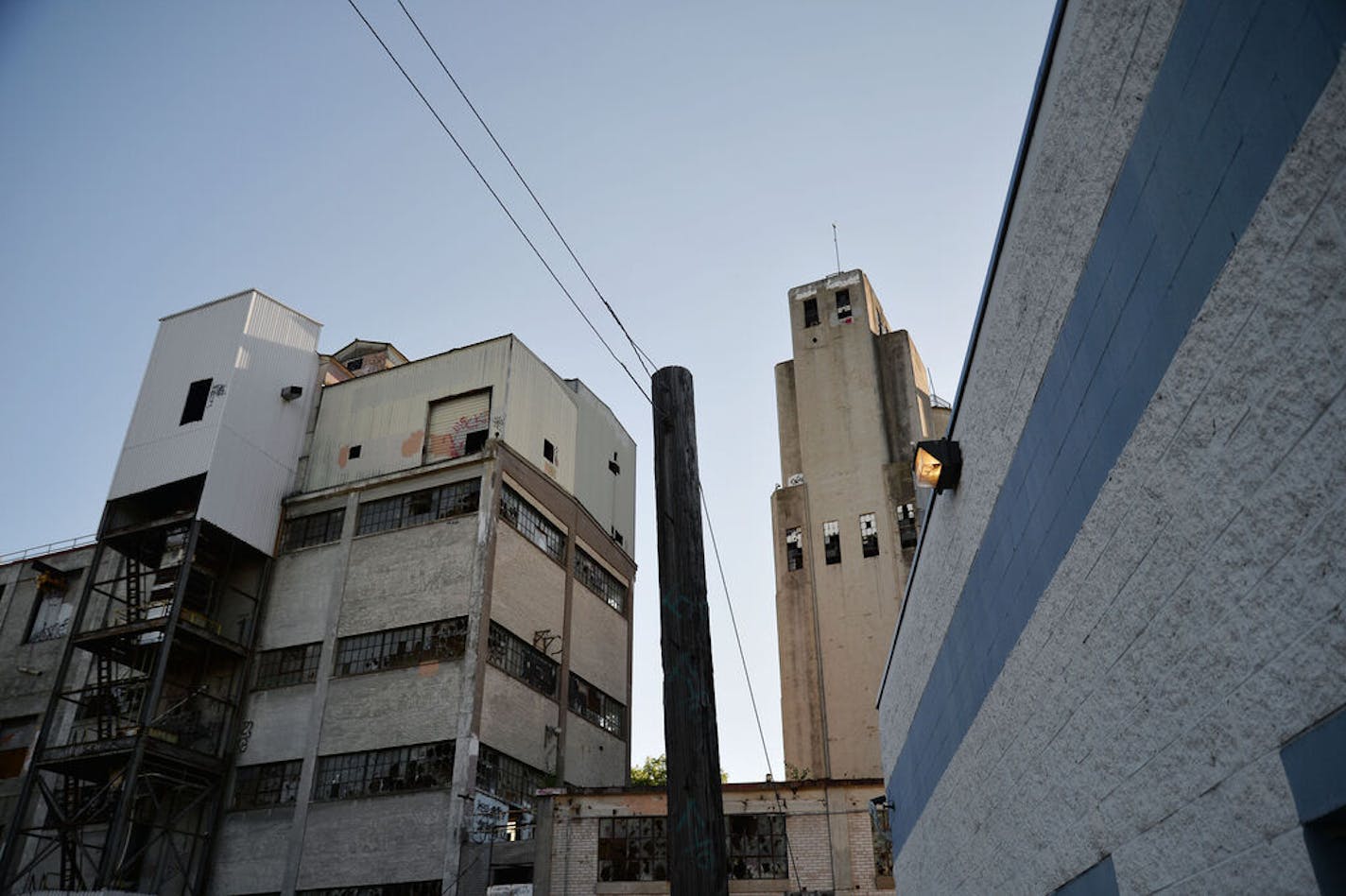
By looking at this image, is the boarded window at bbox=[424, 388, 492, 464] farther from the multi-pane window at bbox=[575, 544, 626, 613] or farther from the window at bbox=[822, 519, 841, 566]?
the window at bbox=[822, 519, 841, 566]

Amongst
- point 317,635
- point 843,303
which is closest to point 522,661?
point 317,635

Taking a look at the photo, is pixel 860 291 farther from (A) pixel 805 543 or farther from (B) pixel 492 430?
(B) pixel 492 430

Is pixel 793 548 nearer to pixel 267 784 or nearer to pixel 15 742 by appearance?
pixel 267 784

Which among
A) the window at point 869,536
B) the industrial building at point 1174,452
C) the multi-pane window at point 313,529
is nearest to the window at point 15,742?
the multi-pane window at point 313,529

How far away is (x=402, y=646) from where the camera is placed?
30109 mm

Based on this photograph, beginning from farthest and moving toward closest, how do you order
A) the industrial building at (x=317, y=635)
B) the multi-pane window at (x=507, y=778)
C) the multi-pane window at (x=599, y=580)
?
1. the multi-pane window at (x=599, y=580)
2. the industrial building at (x=317, y=635)
3. the multi-pane window at (x=507, y=778)

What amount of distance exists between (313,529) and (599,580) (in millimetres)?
10386

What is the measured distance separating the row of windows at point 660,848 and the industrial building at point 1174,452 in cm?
1724


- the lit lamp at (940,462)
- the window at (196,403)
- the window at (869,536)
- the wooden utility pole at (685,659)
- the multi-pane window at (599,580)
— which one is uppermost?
the window at (196,403)

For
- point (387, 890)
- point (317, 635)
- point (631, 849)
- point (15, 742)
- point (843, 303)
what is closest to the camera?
point (631, 849)

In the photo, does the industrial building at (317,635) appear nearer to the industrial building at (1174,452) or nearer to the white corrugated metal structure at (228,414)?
the white corrugated metal structure at (228,414)

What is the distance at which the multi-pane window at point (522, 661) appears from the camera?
2993 cm

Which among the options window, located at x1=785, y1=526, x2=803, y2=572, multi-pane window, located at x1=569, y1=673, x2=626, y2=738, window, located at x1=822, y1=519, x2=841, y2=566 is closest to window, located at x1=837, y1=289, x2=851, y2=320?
window, located at x1=822, y1=519, x2=841, y2=566

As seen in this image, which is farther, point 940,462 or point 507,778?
point 507,778
